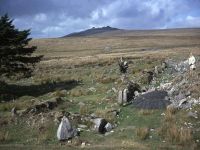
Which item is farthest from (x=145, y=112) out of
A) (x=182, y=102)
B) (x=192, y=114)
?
(x=192, y=114)

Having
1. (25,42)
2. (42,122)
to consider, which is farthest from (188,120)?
(25,42)

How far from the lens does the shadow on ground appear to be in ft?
119

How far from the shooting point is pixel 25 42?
40781 millimetres

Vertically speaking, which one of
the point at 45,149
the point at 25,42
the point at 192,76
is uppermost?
the point at 25,42

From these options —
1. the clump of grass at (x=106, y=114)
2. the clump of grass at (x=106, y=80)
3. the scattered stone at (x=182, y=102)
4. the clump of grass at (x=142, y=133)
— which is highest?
the clump of grass at (x=106, y=80)

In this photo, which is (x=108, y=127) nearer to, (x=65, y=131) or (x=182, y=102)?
(x=65, y=131)

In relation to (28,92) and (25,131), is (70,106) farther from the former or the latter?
(28,92)

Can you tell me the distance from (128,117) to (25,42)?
19.1 metres

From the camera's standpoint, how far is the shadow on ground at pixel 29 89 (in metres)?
36.2

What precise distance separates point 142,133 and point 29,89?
2182cm

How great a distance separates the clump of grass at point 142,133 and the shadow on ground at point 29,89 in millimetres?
16143

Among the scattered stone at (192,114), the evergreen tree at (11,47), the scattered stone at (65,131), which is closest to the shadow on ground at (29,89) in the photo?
the evergreen tree at (11,47)

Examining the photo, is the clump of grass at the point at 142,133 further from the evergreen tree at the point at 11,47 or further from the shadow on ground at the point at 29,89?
the evergreen tree at the point at 11,47

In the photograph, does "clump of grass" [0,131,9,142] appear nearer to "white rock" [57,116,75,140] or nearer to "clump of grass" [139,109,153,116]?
"white rock" [57,116,75,140]
